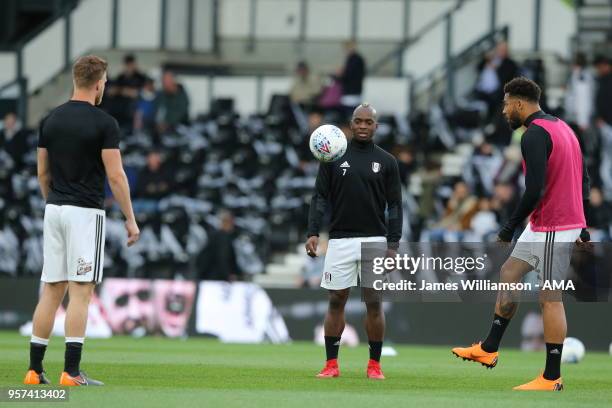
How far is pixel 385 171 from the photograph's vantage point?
13.1 metres

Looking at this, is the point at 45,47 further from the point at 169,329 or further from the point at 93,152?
the point at 93,152

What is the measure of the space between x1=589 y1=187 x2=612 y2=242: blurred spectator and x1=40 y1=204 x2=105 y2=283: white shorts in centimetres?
1162

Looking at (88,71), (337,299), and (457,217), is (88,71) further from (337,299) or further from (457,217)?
(457,217)

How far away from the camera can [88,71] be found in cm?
1147

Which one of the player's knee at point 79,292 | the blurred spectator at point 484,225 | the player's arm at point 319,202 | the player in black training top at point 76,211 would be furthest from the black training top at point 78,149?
the blurred spectator at point 484,225

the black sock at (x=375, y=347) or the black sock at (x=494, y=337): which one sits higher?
the black sock at (x=494, y=337)

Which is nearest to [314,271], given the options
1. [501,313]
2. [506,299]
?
[501,313]

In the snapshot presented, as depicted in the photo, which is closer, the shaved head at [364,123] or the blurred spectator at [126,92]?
the shaved head at [364,123]

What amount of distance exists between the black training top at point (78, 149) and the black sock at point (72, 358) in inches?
41.8

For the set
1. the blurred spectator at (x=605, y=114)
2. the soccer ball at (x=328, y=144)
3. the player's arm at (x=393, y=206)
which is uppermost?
the blurred spectator at (x=605, y=114)

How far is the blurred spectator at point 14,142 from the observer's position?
28.1 metres

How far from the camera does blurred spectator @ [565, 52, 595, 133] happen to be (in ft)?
83.9

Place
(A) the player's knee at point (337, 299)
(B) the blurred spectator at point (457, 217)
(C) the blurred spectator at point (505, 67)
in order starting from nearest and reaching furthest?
(A) the player's knee at point (337, 299), (B) the blurred spectator at point (457, 217), (C) the blurred spectator at point (505, 67)

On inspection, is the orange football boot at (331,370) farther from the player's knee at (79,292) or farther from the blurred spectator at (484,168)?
the blurred spectator at (484,168)
